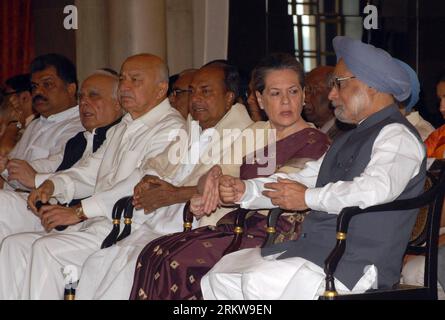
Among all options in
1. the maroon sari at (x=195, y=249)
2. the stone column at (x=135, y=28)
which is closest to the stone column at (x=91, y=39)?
the stone column at (x=135, y=28)

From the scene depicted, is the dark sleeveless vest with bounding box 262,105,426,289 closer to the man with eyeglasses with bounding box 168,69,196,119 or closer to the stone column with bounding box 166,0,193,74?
the man with eyeglasses with bounding box 168,69,196,119

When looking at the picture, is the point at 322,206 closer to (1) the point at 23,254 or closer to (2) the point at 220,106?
(2) the point at 220,106

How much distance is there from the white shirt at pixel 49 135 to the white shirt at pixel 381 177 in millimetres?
3454

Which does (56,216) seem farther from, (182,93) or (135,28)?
(135,28)

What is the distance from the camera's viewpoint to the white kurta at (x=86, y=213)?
→ 5750 mm

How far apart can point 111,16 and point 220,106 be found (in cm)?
409

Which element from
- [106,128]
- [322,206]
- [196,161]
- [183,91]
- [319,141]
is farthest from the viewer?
[183,91]

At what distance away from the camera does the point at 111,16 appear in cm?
966

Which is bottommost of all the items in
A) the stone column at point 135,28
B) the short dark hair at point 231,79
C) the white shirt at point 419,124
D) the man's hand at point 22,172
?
the man's hand at point 22,172

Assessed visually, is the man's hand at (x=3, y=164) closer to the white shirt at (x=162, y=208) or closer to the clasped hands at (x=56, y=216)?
the clasped hands at (x=56, y=216)

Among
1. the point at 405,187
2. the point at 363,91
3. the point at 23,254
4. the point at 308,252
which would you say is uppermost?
the point at 363,91

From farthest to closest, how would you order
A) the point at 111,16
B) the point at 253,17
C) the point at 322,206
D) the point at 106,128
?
the point at 253,17 → the point at 111,16 → the point at 106,128 → the point at 322,206

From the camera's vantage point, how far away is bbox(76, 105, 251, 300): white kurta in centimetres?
532

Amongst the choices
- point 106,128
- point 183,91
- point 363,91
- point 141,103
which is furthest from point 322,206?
point 183,91
